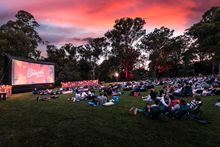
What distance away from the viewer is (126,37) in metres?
52.2

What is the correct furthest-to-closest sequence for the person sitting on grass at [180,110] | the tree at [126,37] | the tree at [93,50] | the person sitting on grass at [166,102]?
the tree at [93,50] < the tree at [126,37] < the person sitting on grass at [166,102] < the person sitting on grass at [180,110]

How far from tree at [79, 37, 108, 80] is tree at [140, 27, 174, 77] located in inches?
447

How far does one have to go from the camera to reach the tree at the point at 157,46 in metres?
55.7

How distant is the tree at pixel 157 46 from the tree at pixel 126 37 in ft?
11.9

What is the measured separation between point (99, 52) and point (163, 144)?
53.0 metres

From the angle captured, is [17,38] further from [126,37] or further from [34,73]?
[126,37]

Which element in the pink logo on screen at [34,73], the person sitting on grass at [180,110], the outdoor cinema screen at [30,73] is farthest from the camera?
the pink logo on screen at [34,73]

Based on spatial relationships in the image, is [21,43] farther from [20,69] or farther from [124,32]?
[124,32]

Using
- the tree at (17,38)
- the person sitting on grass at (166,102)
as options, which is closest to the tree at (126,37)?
the tree at (17,38)

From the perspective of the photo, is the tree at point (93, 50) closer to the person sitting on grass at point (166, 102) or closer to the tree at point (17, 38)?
the tree at point (17, 38)

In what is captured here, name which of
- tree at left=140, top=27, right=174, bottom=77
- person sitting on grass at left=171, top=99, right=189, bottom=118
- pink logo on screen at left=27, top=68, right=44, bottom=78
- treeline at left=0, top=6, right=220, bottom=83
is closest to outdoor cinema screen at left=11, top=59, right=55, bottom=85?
pink logo on screen at left=27, top=68, right=44, bottom=78

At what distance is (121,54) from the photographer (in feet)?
172

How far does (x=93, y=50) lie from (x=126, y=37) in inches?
434

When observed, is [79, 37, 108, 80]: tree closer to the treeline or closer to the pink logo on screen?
the treeline
